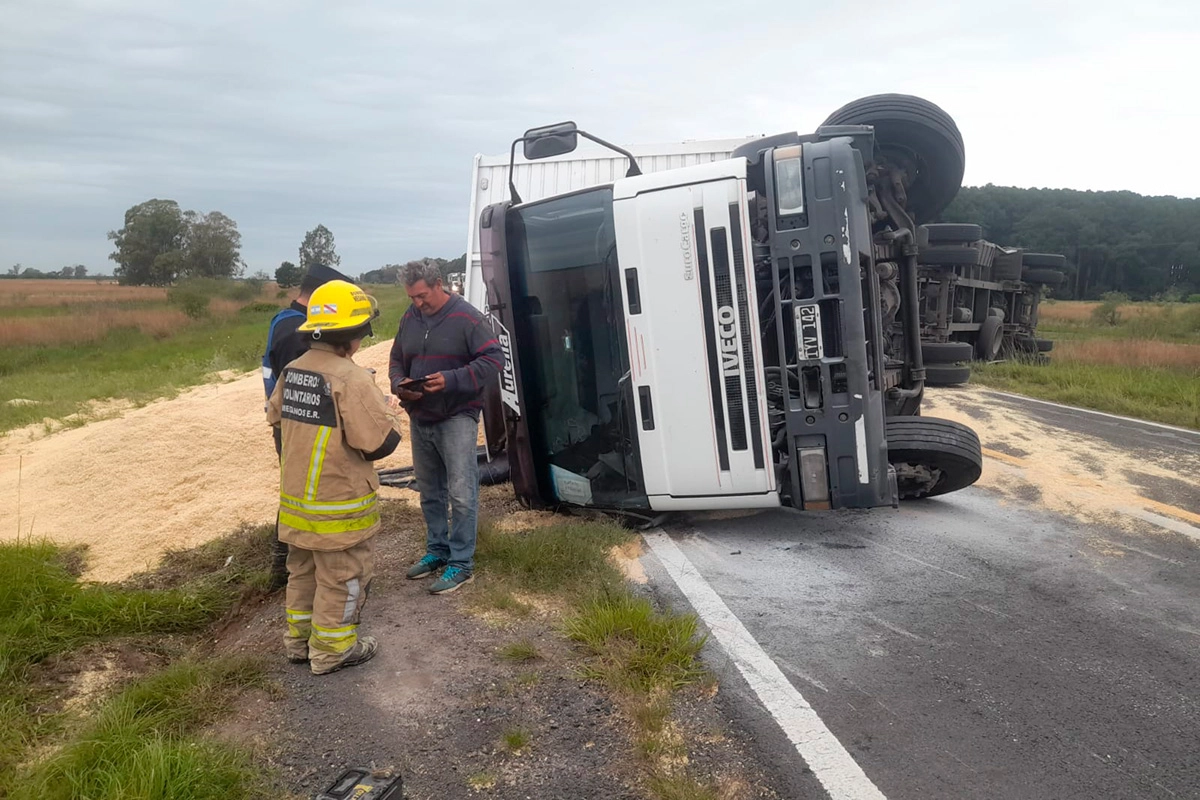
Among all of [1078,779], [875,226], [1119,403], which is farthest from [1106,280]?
[1078,779]

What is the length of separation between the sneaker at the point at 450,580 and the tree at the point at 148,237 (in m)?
55.7

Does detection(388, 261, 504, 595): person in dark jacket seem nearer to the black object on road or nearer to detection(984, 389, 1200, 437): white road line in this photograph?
the black object on road

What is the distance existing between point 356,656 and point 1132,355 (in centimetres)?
1588

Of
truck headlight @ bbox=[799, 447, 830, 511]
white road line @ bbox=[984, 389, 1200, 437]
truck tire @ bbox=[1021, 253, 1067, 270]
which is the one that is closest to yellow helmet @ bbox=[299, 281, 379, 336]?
truck headlight @ bbox=[799, 447, 830, 511]

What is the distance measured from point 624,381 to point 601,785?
8.19 ft

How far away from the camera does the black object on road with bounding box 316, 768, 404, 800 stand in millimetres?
2477

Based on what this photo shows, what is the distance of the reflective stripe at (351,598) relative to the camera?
3.41 m

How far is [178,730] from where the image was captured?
298 centimetres

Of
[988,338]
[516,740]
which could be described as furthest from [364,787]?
[988,338]

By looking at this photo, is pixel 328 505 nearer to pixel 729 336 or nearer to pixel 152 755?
pixel 152 755

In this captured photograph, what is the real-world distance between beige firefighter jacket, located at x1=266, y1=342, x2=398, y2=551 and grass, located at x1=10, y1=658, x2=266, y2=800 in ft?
2.31

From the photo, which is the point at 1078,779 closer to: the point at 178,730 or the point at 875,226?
the point at 178,730

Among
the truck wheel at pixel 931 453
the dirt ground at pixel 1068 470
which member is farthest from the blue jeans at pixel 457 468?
the dirt ground at pixel 1068 470

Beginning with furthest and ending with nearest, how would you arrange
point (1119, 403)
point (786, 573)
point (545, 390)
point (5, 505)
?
point (1119, 403) < point (5, 505) < point (545, 390) < point (786, 573)
